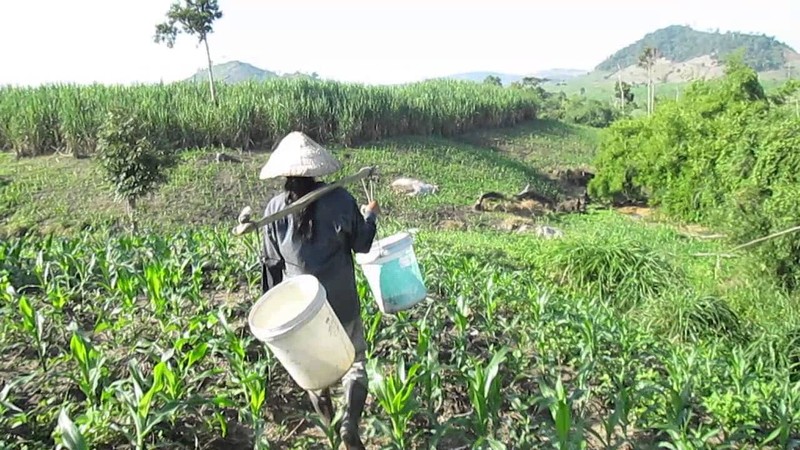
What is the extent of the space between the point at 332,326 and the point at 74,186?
513 inches

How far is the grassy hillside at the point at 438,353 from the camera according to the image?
3111mm

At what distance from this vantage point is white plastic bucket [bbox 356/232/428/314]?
13.1 feet

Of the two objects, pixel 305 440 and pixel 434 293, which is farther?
pixel 434 293

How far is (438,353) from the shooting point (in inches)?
165

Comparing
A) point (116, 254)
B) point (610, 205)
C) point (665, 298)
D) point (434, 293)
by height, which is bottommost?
point (610, 205)

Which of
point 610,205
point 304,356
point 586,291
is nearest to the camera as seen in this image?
point 304,356

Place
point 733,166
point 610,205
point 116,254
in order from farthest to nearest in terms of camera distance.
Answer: point 610,205 → point 733,166 → point 116,254

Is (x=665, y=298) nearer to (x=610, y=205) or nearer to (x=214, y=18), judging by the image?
(x=610, y=205)

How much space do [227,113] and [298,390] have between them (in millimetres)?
Answer: 14097

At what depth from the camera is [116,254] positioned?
221 inches

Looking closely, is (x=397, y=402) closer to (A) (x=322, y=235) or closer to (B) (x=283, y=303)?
(B) (x=283, y=303)

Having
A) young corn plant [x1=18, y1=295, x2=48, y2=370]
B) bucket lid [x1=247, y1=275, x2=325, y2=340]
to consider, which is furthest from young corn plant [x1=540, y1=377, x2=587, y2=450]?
young corn plant [x1=18, y1=295, x2=48, y2=370]

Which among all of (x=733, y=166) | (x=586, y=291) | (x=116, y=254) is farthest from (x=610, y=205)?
(x=116, y=254)

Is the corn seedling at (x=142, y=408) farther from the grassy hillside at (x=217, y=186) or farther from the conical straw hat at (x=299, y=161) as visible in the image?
the grassy hillside at (x=217, y=186)
